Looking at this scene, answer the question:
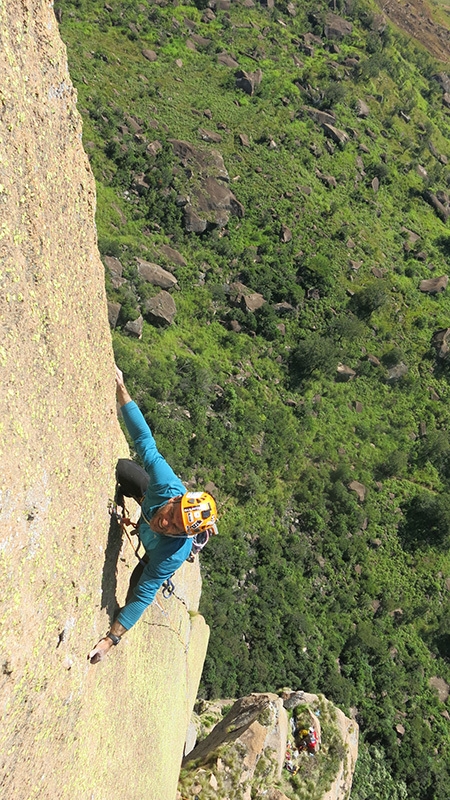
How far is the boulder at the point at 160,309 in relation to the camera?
103ft

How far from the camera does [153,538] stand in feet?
20.5

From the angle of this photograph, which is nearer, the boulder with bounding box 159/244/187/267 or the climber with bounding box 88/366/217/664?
the climber with bounding box 88/366/217/664

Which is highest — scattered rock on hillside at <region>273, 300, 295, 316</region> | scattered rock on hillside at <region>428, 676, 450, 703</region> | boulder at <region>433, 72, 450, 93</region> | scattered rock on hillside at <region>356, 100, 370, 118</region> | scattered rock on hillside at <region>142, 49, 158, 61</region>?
boulder at <region>433, 72, 450, 93</region>

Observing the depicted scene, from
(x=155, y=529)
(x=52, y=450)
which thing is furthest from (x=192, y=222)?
(x=52, y=450)

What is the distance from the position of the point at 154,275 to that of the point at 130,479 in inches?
1059

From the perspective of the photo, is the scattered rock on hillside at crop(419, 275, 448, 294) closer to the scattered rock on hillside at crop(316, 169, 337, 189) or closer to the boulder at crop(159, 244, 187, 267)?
the scattered rock on hillside at crop(316, 169, 337, 189)

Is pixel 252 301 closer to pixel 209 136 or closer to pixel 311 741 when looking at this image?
pixel 209 136

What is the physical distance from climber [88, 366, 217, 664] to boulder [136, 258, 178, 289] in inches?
1059

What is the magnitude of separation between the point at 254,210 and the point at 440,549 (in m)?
26.6

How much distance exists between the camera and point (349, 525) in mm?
32062

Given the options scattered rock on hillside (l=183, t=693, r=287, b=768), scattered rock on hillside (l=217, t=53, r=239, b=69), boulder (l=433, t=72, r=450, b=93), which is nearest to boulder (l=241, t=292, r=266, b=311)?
scattered rock on hillside (l=183, t=693, r=287, b=768)

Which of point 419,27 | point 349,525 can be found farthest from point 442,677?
point 419,27

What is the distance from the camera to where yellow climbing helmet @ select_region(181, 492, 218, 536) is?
5594 mm

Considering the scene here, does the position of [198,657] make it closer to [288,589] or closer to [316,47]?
[288,589]
